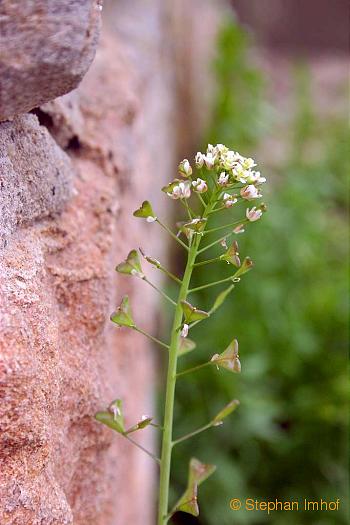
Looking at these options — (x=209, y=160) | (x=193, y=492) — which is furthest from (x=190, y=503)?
(x=209, y=160)

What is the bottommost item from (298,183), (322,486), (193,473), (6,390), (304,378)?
(322,486)

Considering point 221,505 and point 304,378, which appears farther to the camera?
point 304,378

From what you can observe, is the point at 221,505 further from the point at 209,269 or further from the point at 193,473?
the point at 193,473

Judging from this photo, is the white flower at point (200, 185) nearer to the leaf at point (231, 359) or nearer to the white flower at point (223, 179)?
the white flower at point (223, 179)

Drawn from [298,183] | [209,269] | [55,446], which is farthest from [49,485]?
[298,183]

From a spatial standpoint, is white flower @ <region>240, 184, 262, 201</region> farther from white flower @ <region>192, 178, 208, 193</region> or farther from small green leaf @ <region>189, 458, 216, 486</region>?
small green leaf @ <region>189, 458, 216, 486</region>

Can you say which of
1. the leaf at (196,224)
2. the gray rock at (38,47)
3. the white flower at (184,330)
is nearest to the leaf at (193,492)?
the white flower at (184,330)
